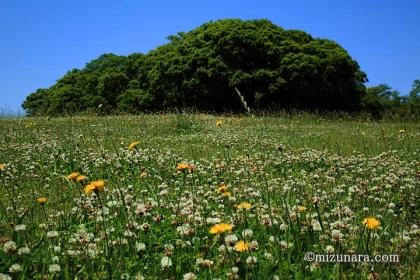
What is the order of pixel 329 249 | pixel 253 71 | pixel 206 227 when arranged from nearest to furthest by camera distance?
pixel 329 249 < pixel 206 227 < pixel 253 71

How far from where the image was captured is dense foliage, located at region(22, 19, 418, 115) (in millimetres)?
30984

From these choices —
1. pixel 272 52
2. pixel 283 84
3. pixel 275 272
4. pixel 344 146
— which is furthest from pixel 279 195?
pixel 272 52

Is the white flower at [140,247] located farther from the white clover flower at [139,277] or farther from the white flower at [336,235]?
the white flower at [336,235]

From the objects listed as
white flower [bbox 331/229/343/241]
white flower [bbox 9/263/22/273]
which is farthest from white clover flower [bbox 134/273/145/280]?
white flower [bbox 331/229/343/241]

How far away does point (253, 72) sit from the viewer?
31.5 metres

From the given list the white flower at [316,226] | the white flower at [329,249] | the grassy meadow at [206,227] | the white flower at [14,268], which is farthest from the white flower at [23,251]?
the white flower at [316,226]

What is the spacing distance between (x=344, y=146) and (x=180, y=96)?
81.0 ft

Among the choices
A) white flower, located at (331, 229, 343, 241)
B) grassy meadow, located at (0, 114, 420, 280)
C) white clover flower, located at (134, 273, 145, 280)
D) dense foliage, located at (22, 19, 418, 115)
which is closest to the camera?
white clover flower, located at (134, 273, 145, 280)

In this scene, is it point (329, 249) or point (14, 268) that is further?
point (329, 249)

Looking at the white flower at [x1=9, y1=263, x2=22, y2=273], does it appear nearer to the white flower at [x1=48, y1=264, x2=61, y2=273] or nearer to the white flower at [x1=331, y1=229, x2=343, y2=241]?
the white flower at [x1=48, y1=264, x2=61, y2=273]

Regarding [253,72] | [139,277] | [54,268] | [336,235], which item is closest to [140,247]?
[139,277]

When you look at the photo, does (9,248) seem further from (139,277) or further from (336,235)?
(336,235)

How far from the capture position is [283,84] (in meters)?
30.5

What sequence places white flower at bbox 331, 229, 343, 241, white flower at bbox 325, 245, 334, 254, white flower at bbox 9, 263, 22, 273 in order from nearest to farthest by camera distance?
white flower at bbox 9, 263, 22, 273
white flower at bbox 325, 245, 334, 254
white flower at bbox 331, 229, 343, 241
